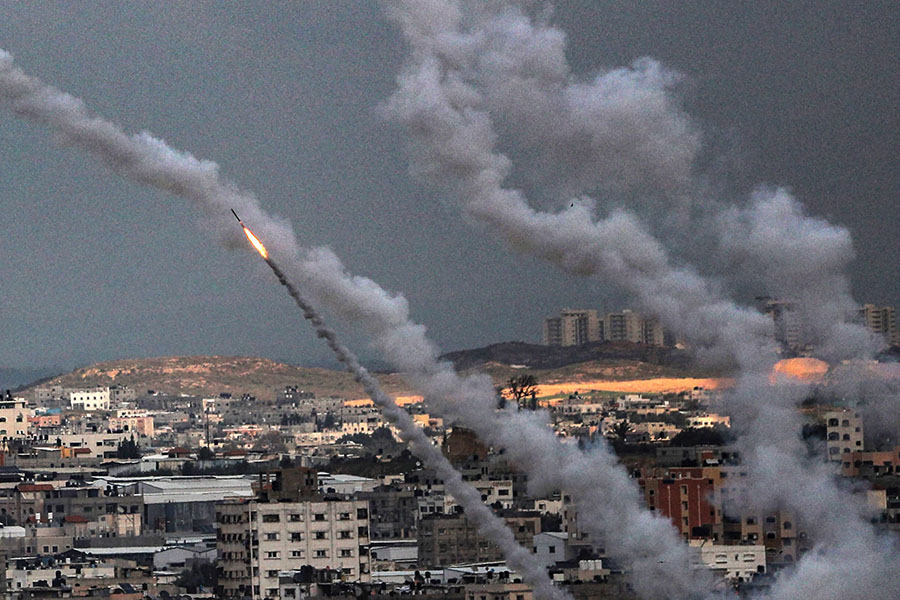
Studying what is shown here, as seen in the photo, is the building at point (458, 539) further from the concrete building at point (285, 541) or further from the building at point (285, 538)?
the concrete building at point (285, 541)

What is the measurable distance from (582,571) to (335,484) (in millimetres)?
49140

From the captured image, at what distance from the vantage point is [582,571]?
218ft

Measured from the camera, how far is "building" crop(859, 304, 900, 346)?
72425mm

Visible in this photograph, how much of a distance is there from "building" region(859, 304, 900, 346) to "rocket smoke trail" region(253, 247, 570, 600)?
18.4m

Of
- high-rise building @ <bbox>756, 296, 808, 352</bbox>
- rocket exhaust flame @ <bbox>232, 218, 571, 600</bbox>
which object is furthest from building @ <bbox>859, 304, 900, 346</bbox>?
rocket exhaust flame @ <bbox>232, 218, 571, 600</bbox>

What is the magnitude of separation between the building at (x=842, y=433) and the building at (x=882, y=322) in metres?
3.28

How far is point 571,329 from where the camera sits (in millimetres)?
112750

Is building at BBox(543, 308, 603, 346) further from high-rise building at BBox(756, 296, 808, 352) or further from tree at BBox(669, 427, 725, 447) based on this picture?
high-rise building at BBox(756, 296, 808, 352)

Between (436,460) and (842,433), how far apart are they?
3386cm

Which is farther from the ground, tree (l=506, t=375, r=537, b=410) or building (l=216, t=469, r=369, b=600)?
tree (l=506, t=375, r=537, b=410)

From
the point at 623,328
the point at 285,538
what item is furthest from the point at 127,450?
the point at 285,538

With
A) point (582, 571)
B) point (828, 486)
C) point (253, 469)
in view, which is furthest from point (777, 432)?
point (253, 469)

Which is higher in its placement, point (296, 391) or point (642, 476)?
point (296, 391)

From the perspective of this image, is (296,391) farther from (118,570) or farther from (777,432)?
(777,432)
